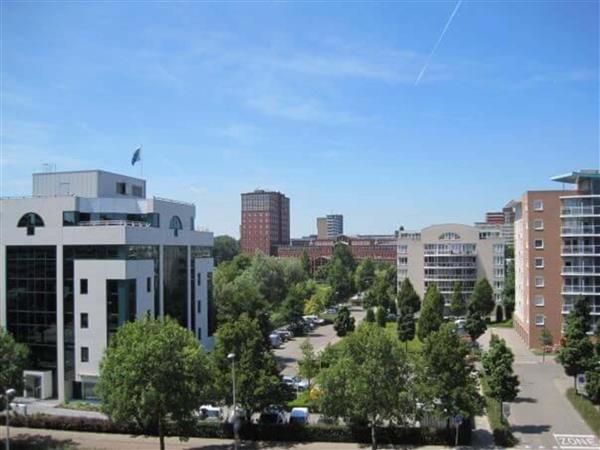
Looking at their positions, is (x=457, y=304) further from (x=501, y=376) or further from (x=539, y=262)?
(x=501, y=376)

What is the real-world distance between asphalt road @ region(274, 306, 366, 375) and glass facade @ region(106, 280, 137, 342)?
13996 millimetres

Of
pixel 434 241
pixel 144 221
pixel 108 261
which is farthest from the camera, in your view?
pixel 434 241

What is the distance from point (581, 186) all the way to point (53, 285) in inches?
1743

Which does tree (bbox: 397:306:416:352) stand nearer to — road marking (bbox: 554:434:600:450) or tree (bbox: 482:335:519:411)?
tree (bbox: 482:335:519:411)

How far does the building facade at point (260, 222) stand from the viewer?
179m

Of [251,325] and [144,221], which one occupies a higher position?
[144,221]

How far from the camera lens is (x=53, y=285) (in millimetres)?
38938

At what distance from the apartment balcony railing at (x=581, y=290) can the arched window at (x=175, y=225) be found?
3458cm

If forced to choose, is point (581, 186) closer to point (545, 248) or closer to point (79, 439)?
point (545, 248)

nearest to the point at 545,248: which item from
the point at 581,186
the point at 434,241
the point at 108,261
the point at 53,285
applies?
the point at 581,186

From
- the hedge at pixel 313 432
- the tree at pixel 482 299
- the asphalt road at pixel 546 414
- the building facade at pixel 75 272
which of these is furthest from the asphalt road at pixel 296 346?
the asphalt road at pixel 546 414

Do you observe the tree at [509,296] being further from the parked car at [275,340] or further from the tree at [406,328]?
the parked car at [275,340]

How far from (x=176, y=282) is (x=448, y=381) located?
23063 mm

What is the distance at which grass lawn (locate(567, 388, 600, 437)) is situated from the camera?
3159 centimetres
